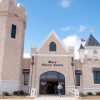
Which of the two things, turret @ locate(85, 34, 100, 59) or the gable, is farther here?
turret @ locate(85, 34, 100, 59)

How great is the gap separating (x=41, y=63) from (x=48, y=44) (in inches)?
139

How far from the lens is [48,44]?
1305 inches

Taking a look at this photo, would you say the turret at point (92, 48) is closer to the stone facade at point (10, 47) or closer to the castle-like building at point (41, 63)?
the castle-like building at point (41, 63)

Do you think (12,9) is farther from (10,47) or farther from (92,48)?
(92,48)

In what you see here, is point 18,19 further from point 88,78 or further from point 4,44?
point 88,78

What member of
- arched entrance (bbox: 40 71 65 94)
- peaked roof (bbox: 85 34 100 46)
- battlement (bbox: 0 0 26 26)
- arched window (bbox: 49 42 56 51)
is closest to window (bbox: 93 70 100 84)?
arched entrance (bbox: 40 71 65 94)

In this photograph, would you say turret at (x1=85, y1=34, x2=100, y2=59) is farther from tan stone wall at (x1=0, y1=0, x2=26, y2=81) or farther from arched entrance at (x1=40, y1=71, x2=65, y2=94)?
tan stone wall at (x1=0, y1=0, x2=26, y2=81)

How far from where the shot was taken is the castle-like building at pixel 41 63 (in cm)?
2989

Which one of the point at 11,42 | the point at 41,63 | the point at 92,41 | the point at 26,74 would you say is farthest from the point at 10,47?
the point at 92,41

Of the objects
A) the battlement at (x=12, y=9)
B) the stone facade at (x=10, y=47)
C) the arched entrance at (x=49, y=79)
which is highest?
the battlement at (x=12, y=9)

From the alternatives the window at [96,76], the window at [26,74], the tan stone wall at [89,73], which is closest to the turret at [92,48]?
the tan stone wall at [89,73]

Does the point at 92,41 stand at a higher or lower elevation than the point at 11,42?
higher

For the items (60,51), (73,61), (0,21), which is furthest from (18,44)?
(73,61)

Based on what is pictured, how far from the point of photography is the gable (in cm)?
3269
